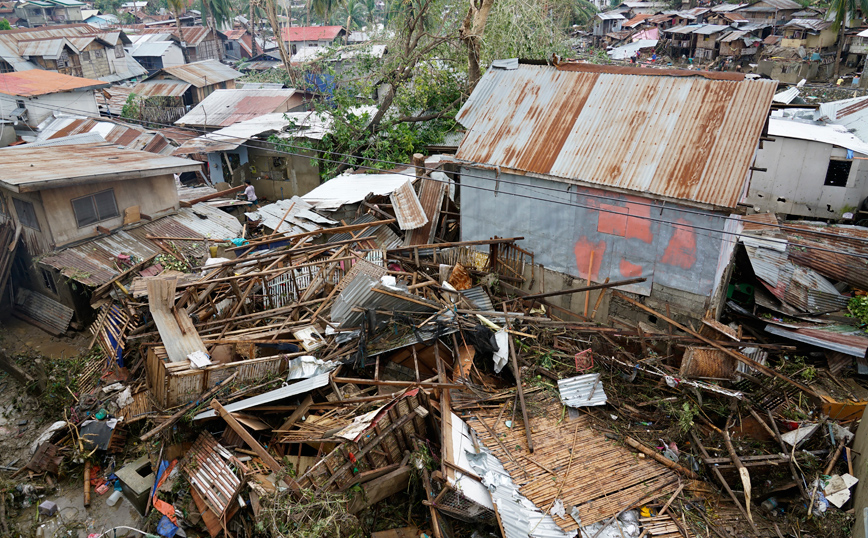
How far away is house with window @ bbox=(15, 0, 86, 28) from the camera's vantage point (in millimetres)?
55281

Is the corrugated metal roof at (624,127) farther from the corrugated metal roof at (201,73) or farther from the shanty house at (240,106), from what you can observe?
the corrugated metal roof at (201,73)

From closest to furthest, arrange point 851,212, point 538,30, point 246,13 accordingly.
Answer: point 851,212
point 538,30
point 246,13

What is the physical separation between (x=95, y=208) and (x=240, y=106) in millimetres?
15024

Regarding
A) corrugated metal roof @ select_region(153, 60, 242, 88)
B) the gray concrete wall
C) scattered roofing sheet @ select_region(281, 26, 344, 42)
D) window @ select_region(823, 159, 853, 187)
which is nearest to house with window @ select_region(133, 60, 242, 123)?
corrugated metal roof @ select_region(153, 60, 242, 88)

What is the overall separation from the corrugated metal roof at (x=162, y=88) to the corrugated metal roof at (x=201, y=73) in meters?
0.59

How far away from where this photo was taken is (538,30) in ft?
64.6

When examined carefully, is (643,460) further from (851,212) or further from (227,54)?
(227,54)

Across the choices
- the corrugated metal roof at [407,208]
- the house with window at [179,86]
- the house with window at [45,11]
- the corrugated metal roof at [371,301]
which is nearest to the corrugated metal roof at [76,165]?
the corrugated metal roof at [407,208]

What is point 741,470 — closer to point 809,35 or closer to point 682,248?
point 682,248

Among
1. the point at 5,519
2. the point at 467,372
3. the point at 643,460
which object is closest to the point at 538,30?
the point at 467,372

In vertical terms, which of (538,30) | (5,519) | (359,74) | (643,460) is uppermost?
(538,30)

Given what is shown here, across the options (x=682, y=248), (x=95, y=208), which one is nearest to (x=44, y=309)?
(x=95, y=208)

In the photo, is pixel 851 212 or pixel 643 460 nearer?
pixel 643 460

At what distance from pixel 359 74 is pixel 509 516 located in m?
19.4
